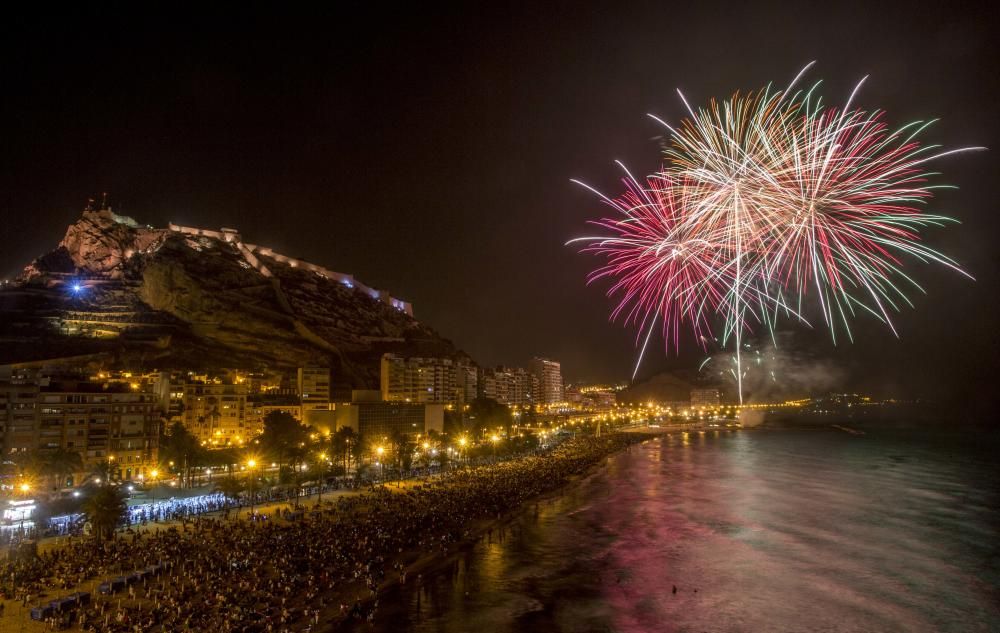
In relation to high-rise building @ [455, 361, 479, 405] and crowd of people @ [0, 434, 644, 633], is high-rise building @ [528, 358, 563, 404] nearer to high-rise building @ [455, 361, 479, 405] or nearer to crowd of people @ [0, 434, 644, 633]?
high-rise building @ [455, 361, 479, 405]

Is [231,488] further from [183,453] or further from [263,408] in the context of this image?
[263,408]

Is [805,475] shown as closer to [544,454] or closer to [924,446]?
[544,454]

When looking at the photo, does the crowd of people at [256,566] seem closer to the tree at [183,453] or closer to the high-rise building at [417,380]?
the tree at [183,453]

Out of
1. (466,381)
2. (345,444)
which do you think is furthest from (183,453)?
(466,381)

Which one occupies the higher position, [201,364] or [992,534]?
[201,364]

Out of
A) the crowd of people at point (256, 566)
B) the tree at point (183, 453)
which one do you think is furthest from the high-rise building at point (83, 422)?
the crowd of people at point (256, 566)

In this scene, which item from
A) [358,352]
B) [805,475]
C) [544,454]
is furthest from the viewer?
[358,352]

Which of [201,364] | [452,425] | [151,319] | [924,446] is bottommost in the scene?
[924,446]

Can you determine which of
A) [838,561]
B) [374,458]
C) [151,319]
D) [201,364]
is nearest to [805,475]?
[838,561]
